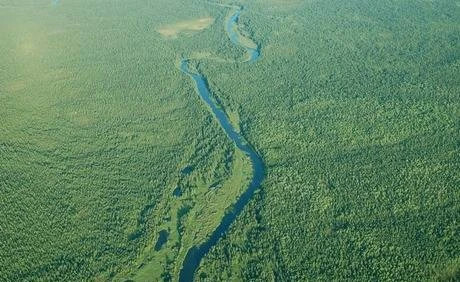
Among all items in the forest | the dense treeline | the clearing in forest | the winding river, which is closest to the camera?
the forest

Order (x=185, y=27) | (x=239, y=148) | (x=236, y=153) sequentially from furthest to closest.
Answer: (x=185, y=27) → (x=239, y=148) → (x=236, y=153)

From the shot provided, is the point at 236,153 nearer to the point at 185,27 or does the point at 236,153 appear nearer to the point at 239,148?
the point at 239,148

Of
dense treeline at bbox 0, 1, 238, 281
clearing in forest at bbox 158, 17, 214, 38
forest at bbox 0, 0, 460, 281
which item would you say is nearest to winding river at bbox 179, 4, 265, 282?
forest at bbox 0, 0, 460, 281

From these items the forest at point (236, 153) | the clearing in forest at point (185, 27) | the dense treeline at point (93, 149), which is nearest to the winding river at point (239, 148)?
the forest at point (236, 153)

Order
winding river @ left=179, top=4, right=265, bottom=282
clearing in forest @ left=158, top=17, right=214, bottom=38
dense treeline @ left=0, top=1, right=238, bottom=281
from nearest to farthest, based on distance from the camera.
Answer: winding river @ left=179, top=4, right=265, bottom=282 → dense treeline @ left=0, top=1, right=238, bottom=281 → clearing in forest @ left=158, top=17, right=214, bottom=38

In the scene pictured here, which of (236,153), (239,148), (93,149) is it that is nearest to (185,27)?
(93,149)

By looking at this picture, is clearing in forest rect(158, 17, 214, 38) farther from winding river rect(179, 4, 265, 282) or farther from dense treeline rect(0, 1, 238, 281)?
winding river rect(179, 4, 265, 282)

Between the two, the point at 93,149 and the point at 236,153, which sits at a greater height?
the point at 93,149
